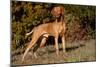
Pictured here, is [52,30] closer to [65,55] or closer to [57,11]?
[57,11]

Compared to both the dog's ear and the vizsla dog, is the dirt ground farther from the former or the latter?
the dog's ear

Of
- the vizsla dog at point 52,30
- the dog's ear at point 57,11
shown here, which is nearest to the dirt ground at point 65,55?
the vizsla dog at point 52,30

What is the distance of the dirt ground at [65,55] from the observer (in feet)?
7.72

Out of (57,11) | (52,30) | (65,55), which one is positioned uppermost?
(57,11)

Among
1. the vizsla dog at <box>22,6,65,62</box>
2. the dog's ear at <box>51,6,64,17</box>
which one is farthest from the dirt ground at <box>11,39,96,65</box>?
the dog's ear at <box>51,6,64,17</box>

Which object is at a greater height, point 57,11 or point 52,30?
point 57,11

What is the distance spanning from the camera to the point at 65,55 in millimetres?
2533

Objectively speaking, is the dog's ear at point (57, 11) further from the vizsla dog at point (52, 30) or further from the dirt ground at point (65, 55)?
the dirt ground at point (65, 55)

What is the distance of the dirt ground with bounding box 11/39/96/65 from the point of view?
2.35 m

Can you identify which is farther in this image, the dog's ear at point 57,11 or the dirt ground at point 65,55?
the dog's ear at point 57,11

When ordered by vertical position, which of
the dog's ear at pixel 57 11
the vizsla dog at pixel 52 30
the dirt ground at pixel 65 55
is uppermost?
the dog's ear at pixel 57 11

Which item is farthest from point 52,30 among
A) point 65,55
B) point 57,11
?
point 65,55
